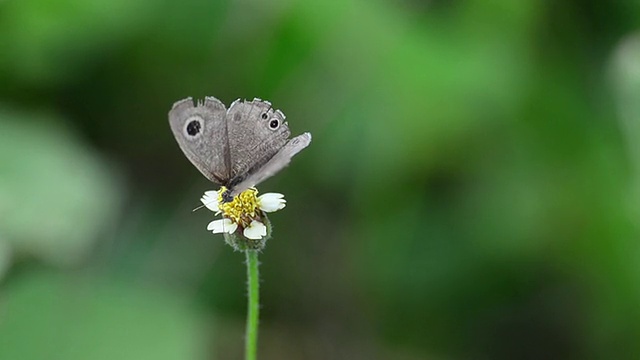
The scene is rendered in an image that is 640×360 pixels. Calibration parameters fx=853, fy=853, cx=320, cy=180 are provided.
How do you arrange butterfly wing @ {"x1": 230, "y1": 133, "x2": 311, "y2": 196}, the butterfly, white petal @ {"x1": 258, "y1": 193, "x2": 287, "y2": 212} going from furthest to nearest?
white petal @ {"x1": 258, "y1": 193, "x2": 287, "y2": 212} → the butterfly → butterfly wing @ {"x1": 230, "y1": 133, "x2": 311, "y2": 196}

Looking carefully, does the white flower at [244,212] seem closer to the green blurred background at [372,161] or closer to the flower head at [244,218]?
the flower head at [244,218]

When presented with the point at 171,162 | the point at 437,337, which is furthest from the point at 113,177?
the point at 437,337

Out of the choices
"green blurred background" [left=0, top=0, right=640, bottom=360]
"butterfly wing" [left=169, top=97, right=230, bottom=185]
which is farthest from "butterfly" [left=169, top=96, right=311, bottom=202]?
"green blurred background" [left=0, top=0, right=640, bottom=360]

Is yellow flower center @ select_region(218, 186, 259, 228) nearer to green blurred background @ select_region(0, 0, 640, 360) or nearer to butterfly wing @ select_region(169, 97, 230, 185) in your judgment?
butterfly wing @ select_region(169, 97, 230, 185)

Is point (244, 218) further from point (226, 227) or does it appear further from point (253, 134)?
point (253, 134)

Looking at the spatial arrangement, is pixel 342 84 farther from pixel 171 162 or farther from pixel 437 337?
pixel 437 337

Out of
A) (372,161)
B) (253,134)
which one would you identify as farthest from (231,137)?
(372,161)

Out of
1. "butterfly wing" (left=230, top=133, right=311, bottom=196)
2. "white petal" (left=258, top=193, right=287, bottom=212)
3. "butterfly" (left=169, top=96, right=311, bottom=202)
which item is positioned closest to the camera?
"butterfly wing" (left=230, top=133, right=311, bottom=196)
